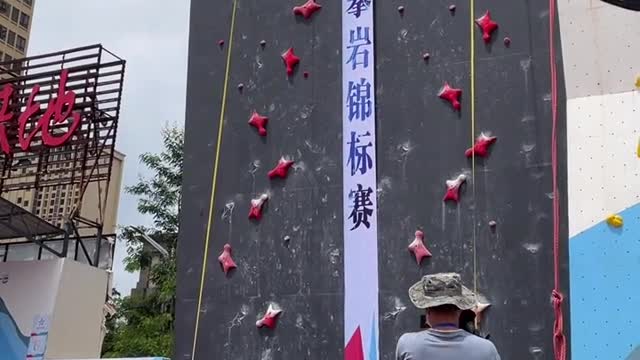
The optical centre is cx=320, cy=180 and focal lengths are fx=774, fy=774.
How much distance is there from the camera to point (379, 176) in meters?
6.24

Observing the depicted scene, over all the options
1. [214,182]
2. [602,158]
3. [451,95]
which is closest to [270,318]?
[214,182]

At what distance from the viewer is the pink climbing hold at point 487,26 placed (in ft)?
20.0

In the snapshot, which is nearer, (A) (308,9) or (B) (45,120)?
(A) (308,9)

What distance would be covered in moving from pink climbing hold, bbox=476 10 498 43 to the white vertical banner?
3.10 feet

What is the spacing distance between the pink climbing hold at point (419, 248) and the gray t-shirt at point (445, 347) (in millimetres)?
3323

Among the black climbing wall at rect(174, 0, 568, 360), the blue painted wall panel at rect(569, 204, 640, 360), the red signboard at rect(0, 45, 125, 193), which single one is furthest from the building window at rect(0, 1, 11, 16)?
the blue painted wall panel at rect(569, 204, 640, 360)

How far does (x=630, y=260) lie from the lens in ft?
17.1

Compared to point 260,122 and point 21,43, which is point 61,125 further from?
point 21,43

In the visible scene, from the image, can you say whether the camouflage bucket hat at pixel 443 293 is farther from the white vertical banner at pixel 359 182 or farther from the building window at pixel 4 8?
the building window at pixel 4 8

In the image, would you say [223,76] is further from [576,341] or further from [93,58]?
[93,58]

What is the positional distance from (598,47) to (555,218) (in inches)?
51.7

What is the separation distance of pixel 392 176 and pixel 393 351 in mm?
1368

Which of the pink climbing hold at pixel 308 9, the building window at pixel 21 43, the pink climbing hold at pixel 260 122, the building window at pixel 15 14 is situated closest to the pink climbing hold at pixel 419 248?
the pink climbing hold at pixel 260 122

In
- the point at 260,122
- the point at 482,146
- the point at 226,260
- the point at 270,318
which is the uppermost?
the point at 260,122
